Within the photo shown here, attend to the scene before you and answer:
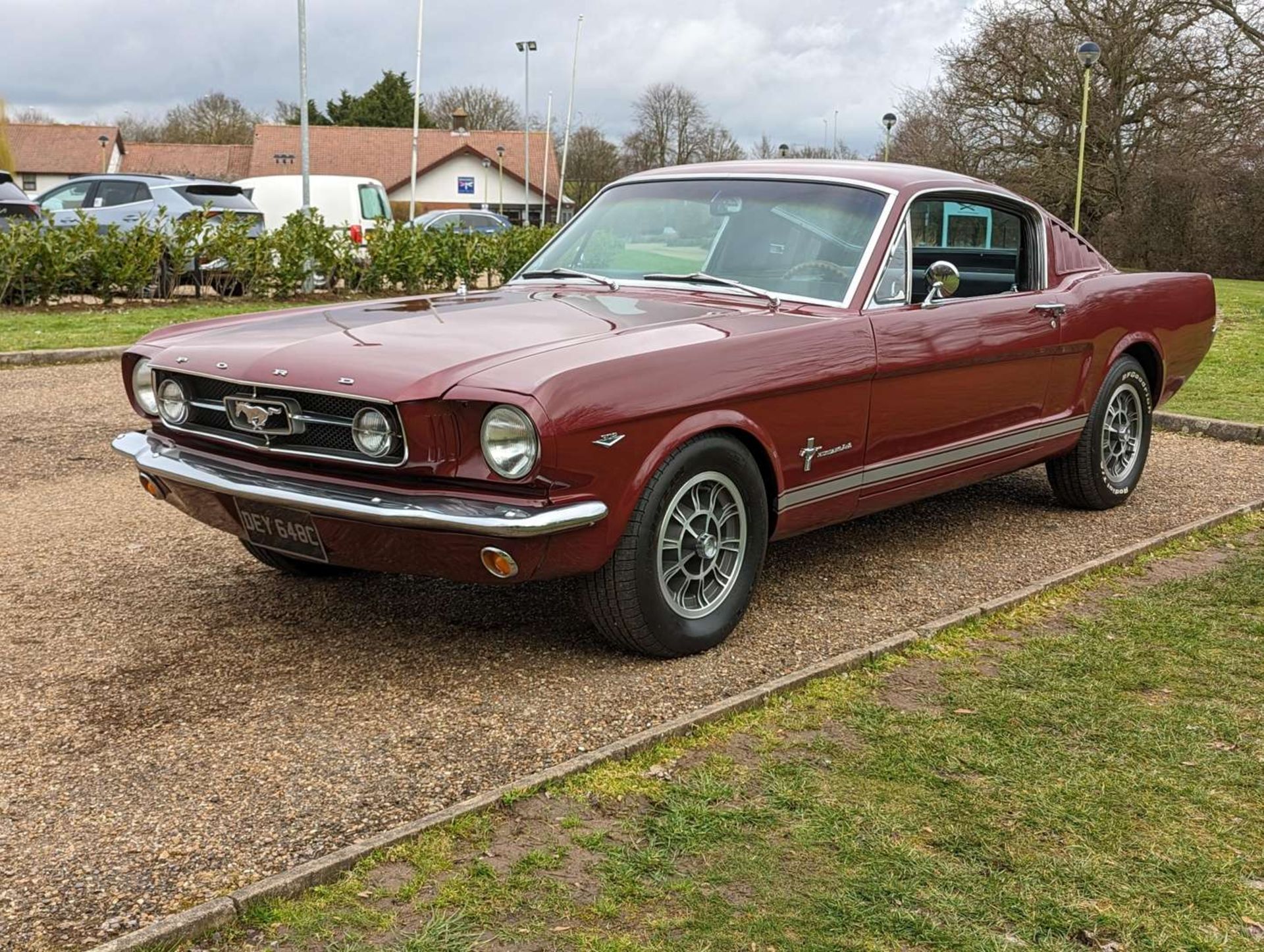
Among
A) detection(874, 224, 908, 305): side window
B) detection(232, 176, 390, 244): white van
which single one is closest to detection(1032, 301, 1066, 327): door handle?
detection(874, 224, 908, 305): side window

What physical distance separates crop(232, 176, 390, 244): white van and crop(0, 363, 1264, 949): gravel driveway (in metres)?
17.4

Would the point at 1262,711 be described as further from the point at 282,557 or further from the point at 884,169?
the point at 282,557

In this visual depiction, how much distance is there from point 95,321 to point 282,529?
11.0 meters

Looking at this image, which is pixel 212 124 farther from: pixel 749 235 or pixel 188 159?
pixel 749 235

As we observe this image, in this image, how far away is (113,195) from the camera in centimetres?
1969

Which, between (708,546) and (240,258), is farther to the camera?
(240,258)

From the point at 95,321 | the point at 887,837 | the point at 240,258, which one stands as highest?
the point at 240,258

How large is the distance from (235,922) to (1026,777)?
6.61ft

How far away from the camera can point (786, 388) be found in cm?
446

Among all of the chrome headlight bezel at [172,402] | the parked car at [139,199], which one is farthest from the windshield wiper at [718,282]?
the parked car at [139,199]

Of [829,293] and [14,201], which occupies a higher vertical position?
[14,201]

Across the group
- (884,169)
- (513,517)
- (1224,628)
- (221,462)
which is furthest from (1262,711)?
(221,462)

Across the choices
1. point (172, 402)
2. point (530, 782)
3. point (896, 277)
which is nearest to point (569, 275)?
point (896, 277)

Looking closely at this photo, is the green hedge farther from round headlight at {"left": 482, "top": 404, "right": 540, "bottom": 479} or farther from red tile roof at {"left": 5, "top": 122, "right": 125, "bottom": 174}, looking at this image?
red tile roof at {"left": 5, "top": 122, "right": 125, "bottom": 174}
